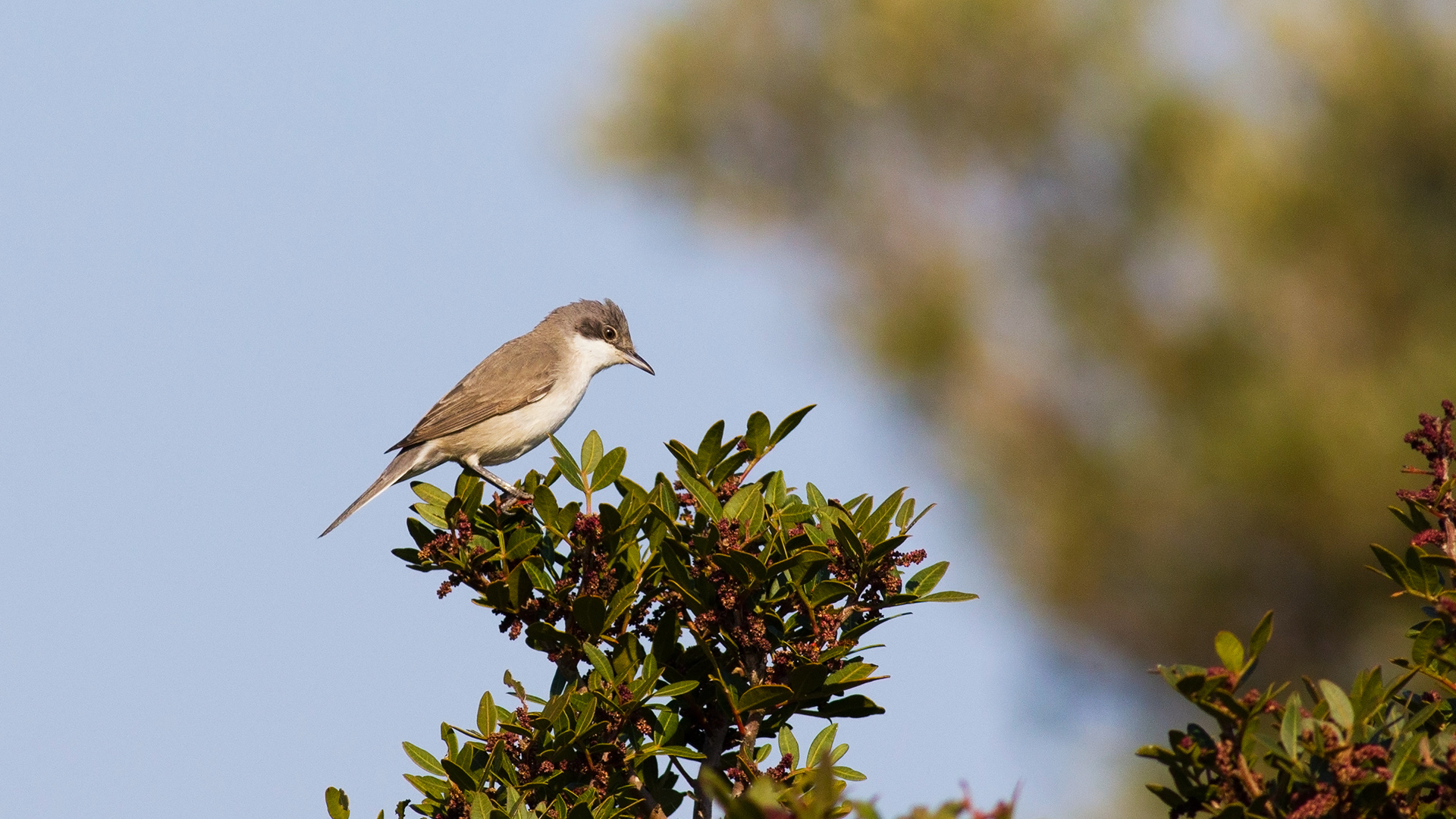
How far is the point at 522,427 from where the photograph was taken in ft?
22.2

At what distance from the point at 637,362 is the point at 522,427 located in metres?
1.11

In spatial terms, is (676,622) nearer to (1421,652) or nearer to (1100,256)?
(1421,652)

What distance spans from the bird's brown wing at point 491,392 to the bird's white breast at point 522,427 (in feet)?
0.13

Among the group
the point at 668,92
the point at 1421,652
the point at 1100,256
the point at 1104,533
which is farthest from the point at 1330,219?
the point at 1421,652

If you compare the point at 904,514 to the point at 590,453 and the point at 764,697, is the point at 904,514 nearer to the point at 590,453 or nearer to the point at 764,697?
the point at 764,697

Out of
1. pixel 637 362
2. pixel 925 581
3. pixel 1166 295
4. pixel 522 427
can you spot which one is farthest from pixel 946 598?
pixel 1166 295

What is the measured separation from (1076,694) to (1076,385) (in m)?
2.23

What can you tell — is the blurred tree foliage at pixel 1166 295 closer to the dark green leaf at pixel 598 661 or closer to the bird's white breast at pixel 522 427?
the bird's white breast at pixel 522 427

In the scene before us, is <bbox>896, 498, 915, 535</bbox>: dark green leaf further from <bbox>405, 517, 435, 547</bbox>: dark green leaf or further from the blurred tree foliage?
the blurred tree foliage

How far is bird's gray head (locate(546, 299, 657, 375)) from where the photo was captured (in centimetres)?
757

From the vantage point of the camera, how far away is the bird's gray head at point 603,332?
24.8 ft

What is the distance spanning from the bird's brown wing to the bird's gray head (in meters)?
0.32

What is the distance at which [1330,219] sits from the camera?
9164 mm

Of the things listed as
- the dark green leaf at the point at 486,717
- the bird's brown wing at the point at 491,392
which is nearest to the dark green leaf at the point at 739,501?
the dark green leaf at the point at 486,717
